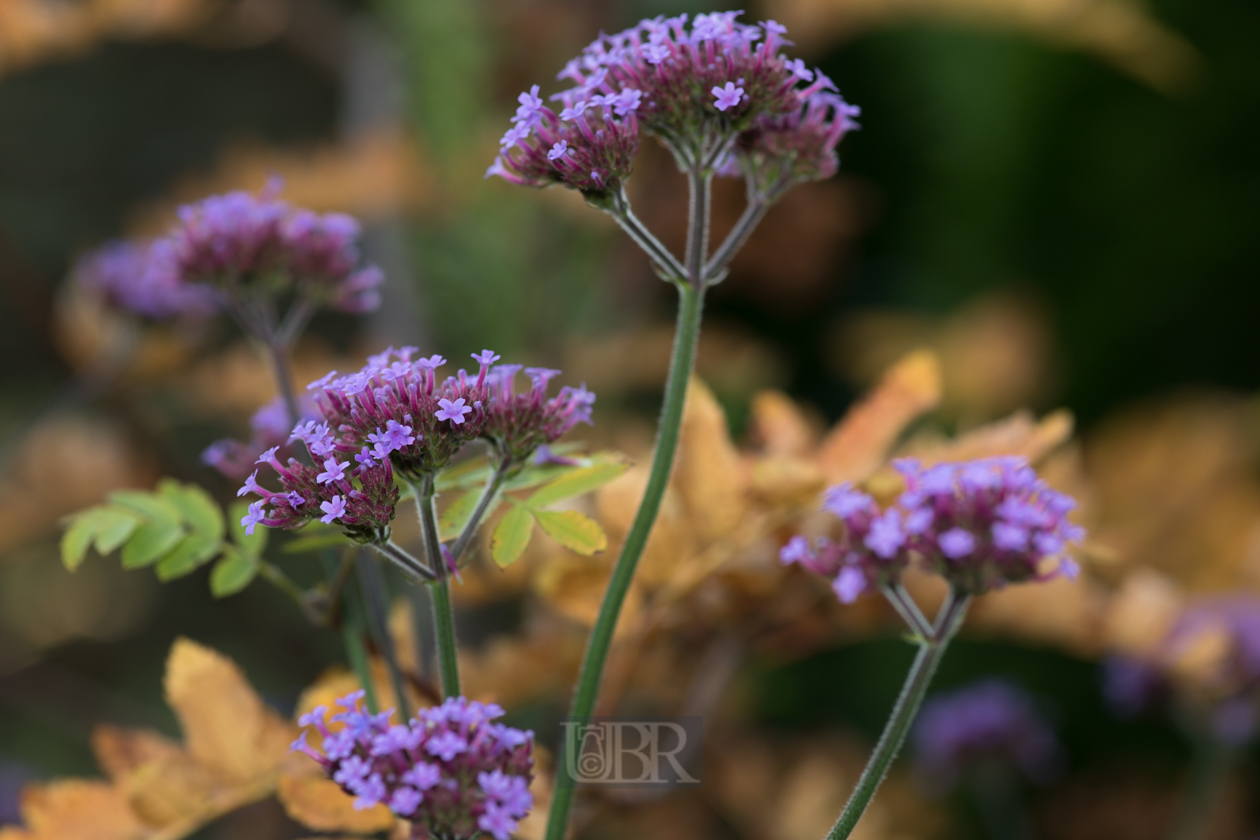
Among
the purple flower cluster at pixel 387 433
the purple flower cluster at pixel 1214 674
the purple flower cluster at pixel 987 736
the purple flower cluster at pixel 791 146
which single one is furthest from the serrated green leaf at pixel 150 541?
the purple flower cluster at pixel 987 736

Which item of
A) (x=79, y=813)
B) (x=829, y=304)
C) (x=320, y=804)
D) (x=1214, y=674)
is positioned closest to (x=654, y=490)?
(x=320, y=804)

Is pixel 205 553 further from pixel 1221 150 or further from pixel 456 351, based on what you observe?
pixel 1221 150

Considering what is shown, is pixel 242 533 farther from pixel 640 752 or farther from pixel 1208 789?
pixel 1208 789

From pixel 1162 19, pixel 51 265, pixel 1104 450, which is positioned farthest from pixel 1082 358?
pixel 51 265

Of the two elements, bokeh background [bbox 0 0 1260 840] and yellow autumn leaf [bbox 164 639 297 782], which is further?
bokeh background [bbox 0 0 1260 840]

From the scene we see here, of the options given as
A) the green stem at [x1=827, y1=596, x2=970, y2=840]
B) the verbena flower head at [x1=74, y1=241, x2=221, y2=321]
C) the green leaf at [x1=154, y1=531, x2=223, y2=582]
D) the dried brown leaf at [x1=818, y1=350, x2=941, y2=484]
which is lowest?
the green stem at [x1=827, y1=596, x2=970, y2=840]

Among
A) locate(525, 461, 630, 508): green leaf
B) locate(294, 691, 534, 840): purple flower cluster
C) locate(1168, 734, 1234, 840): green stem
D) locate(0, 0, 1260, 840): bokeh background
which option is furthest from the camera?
locate(0, 0, 1260, 840): bokeh background

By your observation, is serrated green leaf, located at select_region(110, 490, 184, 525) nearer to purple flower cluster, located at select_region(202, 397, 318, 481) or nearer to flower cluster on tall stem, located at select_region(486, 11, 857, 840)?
purple flower cluster, located at select_region(202, 397, 318, 481)

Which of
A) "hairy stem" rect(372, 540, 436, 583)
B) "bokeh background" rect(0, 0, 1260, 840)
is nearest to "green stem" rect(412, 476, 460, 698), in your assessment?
"hairy stem" rect(372, 540, 436, 583)
